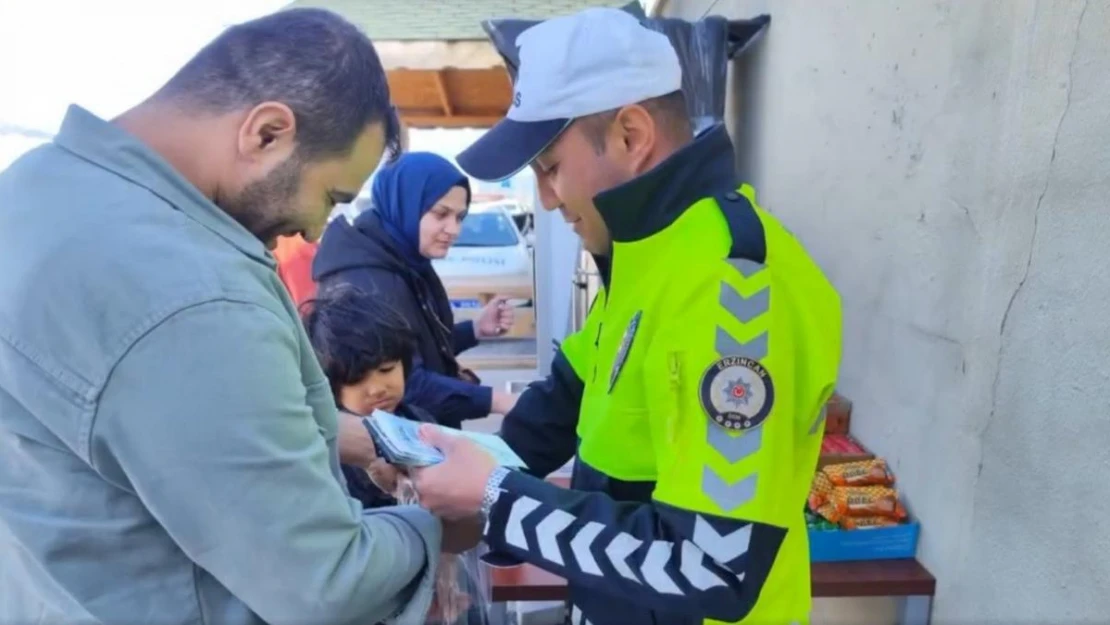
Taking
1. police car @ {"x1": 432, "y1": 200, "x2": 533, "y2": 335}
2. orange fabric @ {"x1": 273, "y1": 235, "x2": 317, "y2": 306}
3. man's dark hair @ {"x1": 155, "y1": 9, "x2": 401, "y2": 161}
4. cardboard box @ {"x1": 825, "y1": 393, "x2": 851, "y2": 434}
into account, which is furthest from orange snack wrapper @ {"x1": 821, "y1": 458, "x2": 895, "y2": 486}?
police car @ {"x1": 432, "y1": 200, "x2": 533, "y2": 335}

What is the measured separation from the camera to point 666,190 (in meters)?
1.25

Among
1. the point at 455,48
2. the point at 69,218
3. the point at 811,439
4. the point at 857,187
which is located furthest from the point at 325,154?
the point at 455,48

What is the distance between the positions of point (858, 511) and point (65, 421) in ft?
5.71

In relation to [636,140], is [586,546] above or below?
below

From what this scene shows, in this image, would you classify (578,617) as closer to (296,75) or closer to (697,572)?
(697,572)

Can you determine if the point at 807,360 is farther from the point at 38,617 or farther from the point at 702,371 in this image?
the point at 38,617

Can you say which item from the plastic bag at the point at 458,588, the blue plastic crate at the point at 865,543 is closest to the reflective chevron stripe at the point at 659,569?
the plastic bag at the point at 458,588

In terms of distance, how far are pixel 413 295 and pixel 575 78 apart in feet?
5.70

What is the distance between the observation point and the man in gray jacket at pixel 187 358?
805mm

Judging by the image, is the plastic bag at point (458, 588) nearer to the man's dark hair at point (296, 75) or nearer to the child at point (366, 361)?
the child at point (366, 361)

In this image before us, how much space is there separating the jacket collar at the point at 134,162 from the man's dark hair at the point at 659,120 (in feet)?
2.04

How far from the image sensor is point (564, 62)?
4.27 feet

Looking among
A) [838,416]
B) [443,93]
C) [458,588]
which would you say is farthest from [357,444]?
[443,93]

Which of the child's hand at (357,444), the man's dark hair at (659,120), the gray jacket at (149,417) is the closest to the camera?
the gray jacket at (149,417)
